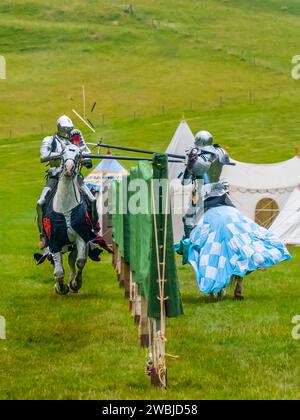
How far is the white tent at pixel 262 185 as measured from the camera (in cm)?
2712

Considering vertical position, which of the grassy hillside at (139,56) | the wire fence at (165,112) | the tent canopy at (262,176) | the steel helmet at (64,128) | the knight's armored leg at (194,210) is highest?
the grassy hillside at (139,56)

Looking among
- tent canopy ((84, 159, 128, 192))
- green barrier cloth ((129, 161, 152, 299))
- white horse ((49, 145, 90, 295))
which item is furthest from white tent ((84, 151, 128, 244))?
green barrier cloth ((129, 161, 152, 299))

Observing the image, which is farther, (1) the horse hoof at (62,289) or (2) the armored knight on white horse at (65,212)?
(1) the horse hoof at (62,289)

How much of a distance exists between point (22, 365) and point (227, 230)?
487cm

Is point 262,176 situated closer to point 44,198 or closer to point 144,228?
point 44,198

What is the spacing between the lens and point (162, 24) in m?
108

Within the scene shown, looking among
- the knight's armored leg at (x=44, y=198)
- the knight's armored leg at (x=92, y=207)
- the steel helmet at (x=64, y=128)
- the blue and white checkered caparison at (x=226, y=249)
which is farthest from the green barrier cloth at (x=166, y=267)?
the steel helmet at (x=64, y=128)

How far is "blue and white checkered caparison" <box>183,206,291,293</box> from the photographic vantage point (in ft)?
42.7

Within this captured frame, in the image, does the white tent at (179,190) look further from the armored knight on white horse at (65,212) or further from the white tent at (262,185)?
the armored knight on white horse at (65,212)

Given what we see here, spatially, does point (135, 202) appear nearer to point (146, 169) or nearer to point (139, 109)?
point (146, 169)

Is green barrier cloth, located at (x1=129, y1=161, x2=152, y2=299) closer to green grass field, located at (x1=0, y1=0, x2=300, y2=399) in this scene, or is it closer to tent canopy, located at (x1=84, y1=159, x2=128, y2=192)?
green grass field, located at (x1=0, y1=0, x2=300, y2=399)

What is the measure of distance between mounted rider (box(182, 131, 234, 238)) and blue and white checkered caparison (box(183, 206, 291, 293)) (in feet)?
1.26

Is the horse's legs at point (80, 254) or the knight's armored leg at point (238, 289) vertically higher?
the horse's legs at point (80, 254)
